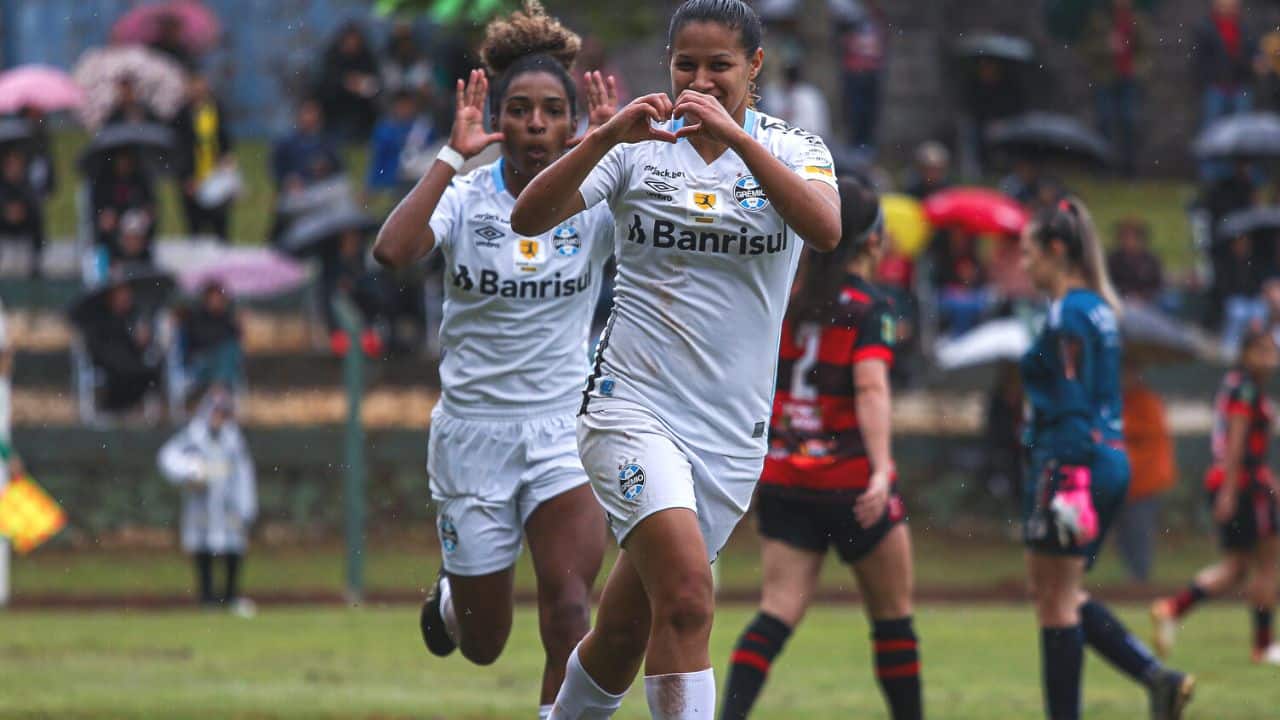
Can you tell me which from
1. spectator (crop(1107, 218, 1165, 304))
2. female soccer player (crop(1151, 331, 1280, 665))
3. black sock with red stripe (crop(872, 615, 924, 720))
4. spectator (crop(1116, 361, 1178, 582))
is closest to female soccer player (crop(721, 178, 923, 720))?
black sock with red stripe (crop(872, 615, 924, 720))

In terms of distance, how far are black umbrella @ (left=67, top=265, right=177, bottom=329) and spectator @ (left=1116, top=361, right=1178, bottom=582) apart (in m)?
9.43

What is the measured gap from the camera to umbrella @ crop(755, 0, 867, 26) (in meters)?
23.2

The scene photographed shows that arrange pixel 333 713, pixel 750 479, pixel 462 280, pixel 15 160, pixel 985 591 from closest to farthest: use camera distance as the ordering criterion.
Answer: pixel 750 479
pixel 462 280
pixel 333 713
pixel 985 591
pixel 15 160

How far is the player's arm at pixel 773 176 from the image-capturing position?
5.71 meters

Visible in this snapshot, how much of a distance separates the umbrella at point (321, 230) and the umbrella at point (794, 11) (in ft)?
16.6

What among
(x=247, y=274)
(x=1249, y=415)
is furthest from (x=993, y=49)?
(x=1249, y=415)

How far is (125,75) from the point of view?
74.7 feet

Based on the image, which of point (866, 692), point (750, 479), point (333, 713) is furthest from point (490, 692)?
point (750, 479)

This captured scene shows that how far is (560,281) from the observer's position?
7.41m

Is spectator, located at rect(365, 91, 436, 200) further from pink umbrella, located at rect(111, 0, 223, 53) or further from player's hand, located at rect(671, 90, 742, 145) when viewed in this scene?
player's hand, located at rect(671, 90, 742, 145)

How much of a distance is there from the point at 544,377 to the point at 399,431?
1089cm

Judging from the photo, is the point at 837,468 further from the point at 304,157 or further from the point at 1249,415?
the point at 304,157

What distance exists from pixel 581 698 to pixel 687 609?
30.6 inches

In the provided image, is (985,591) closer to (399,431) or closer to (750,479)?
(399,431)
